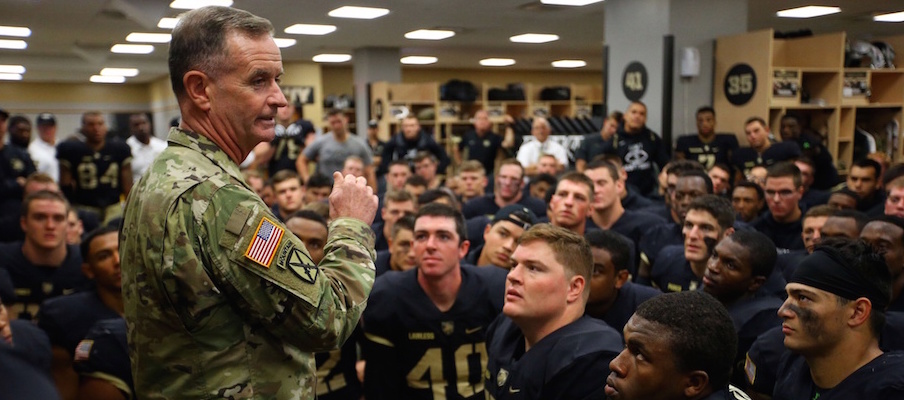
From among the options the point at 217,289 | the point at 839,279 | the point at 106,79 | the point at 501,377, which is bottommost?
the point at 501,377

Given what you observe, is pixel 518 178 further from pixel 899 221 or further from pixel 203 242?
pixel 203 242

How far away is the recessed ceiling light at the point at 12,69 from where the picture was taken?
15148 mm

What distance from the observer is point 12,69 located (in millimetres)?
15766

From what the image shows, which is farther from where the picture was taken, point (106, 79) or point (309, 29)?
point (106, 79)

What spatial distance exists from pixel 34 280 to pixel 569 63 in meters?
14.8

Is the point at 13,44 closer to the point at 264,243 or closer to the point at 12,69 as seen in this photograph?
the point at 12,69

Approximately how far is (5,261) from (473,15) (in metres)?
6.70

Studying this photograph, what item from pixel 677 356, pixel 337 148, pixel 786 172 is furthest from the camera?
pixel 337 148

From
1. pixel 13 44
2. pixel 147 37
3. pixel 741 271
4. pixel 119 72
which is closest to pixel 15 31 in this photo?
pixel 147 37

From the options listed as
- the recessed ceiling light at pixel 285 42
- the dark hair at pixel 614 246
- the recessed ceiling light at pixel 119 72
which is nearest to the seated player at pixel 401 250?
the dark hair at pixel 614 246

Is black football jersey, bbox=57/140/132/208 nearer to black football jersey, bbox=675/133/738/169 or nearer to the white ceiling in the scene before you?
the white ceiling

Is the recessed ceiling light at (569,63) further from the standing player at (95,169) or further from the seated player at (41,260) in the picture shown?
the seated player at (41,260)

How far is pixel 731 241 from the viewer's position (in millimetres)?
3066

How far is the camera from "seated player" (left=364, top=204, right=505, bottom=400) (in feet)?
9.93
